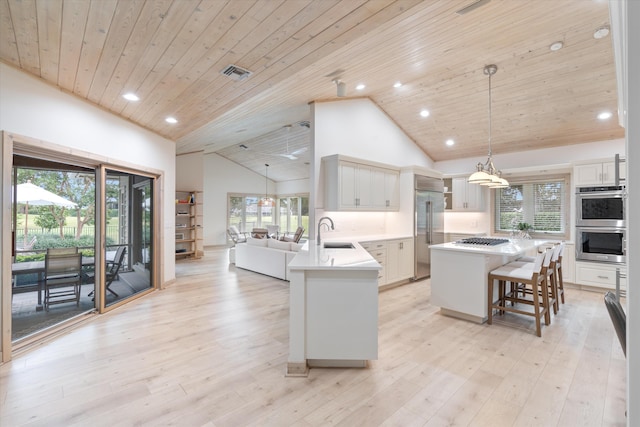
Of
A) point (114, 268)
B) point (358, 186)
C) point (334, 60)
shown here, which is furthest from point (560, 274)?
point (114, 268)

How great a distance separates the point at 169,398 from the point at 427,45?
4536 mm

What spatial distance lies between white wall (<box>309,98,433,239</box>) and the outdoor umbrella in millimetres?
3449

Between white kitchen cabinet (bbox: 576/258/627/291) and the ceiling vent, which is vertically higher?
the ceiling vent

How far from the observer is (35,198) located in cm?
378

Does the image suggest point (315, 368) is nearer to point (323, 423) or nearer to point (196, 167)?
point (323, 423)

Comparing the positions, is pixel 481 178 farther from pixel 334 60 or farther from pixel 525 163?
pixel 525 163

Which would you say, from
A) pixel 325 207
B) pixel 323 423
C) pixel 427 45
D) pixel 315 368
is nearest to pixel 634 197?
pixel 323 423

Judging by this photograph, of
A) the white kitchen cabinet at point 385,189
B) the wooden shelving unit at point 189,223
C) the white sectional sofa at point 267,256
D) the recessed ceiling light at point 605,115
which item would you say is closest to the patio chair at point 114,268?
the white sectional sofa at point 267,256

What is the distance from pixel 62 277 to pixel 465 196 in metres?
7.23

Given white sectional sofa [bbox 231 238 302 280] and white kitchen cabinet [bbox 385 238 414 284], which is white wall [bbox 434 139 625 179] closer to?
white kitchen cabinet [bbox 385 238 414 284]

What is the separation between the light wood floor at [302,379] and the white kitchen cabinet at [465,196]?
Result: 120 inches

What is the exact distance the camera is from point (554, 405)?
2123 mm

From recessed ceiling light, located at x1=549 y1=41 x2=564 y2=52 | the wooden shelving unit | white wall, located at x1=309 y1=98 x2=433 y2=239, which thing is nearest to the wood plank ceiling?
recessed ceiling light, located at x1=549 y1=41 x2=564 y2=52

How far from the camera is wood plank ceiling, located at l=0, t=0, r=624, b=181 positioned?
6.72 feet
